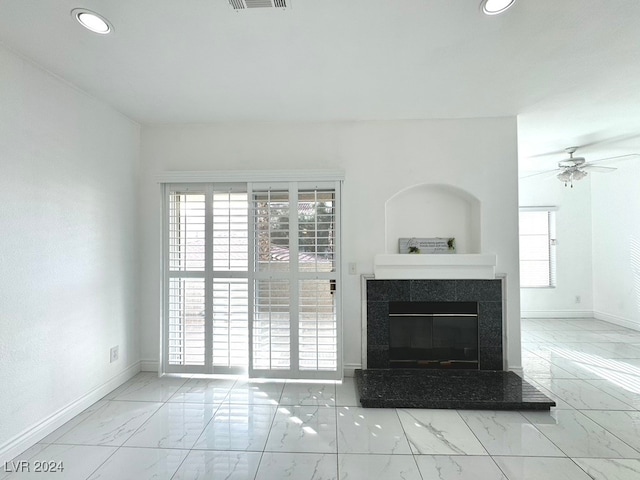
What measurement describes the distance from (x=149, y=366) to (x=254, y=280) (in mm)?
1485

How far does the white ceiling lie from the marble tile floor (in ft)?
8.63

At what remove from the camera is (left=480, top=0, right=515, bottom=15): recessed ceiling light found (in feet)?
5.49

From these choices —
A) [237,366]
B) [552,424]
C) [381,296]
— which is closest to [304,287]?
[381,296]

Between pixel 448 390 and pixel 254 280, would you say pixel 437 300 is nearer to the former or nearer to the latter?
pixel 448 390

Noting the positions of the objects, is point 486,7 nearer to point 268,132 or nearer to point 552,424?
point 268,132

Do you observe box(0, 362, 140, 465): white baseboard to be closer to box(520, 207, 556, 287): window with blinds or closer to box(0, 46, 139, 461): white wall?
box(0, 46, 139, 461): white wall

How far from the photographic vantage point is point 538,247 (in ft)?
19.0

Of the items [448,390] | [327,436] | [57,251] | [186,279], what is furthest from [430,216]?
[57,251]

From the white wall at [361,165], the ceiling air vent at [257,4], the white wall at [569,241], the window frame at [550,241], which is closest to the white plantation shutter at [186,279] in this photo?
the white wall at [361,165]

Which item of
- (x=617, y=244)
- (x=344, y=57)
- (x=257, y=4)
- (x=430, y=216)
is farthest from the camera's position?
(x=617, y=244)

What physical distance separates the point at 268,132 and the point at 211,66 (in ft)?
3.68

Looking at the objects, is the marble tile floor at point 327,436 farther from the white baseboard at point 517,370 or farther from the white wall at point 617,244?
the white wall at point 617,244

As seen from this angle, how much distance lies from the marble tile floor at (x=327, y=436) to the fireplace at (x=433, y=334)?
0.65 meters

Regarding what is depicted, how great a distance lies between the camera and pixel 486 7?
1713 millimetres
